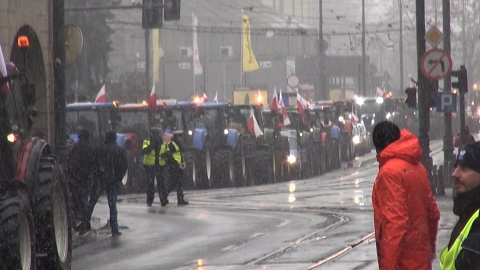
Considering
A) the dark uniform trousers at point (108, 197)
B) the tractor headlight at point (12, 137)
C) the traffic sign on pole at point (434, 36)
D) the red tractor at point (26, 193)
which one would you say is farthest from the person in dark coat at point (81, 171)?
the traffic sign on pole at point (434, 36)

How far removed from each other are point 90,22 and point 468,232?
187ft

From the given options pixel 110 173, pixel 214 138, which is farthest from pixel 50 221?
pixel 214 138

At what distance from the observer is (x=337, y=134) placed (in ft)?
166

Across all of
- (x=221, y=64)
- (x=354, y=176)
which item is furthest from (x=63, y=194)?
(x=221, y=64)

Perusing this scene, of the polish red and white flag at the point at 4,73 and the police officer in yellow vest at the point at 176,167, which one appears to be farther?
the police officer in yellow vest at the point at 176,167

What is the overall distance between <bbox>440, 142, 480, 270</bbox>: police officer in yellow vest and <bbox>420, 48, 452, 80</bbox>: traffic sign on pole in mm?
21125

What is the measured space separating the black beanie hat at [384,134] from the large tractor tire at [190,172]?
1040 inches

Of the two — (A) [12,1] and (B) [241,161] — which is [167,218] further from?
(B) [241,161]

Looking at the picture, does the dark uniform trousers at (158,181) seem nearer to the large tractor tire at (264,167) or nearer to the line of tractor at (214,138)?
the line of tractor at (214,138)

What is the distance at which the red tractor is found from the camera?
11227mm

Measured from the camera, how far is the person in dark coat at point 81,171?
20938 mm

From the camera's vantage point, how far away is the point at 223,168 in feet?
119

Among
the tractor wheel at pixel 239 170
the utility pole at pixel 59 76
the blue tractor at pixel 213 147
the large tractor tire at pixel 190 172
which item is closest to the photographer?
the utility pole at pixel 59 76

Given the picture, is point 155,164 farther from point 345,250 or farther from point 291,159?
point 291,159
